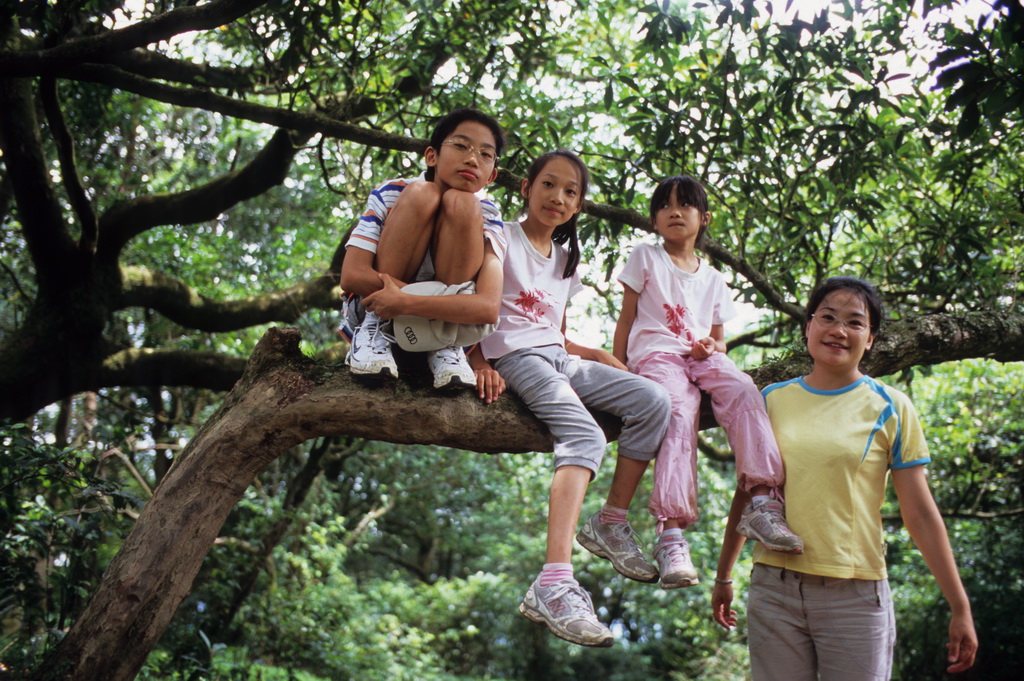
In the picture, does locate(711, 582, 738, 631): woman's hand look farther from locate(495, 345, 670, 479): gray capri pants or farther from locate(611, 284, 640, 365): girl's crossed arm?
locate(611, 284, 640, 365): girl's crossed arm

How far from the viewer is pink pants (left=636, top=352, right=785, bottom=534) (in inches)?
96.9

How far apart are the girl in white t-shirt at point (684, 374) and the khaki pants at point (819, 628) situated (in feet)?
0.43

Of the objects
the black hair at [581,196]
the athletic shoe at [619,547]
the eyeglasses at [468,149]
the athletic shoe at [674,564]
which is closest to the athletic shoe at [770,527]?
the athletic shoe at [674,564]

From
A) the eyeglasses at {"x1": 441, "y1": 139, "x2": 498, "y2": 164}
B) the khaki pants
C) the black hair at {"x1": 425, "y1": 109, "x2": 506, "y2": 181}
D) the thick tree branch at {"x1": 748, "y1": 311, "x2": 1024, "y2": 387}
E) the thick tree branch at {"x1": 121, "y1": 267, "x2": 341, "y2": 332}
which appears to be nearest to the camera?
the khaki pants

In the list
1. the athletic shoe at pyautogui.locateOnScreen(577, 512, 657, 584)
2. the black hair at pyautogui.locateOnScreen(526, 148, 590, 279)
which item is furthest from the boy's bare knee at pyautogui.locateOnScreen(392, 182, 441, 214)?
the athletic shoe at pyautogui.locateOnScreen(577, 512, 657, 584)

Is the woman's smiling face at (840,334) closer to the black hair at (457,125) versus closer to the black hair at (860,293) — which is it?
the black hair at (860,293)

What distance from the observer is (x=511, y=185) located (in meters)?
3.88

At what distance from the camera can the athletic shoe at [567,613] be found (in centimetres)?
221

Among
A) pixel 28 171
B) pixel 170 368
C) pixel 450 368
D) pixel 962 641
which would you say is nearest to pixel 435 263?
pixel 450 368

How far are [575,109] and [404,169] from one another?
146 centimetres

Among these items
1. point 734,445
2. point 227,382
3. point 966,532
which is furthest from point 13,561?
point 966,532

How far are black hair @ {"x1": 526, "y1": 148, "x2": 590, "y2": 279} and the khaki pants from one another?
1.33m

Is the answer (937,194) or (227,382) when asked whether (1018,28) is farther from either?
(227,382)

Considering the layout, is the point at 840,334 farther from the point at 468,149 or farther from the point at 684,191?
the point at 468,149
